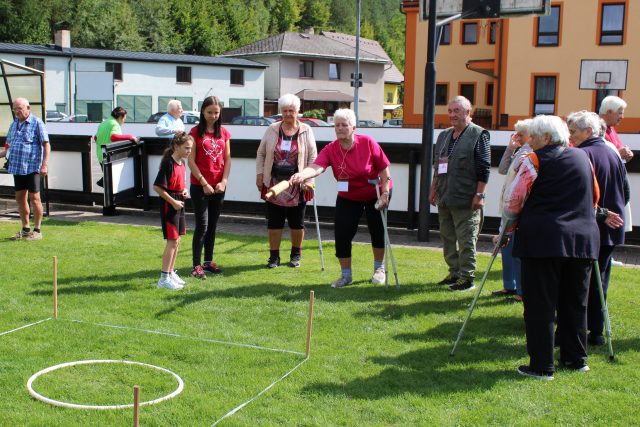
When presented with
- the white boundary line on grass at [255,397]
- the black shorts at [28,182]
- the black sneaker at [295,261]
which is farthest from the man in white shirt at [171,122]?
the white boundary line on grass at [255,397]

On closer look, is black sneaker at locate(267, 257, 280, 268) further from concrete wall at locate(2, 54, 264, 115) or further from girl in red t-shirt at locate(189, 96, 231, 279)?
concrete wall at locate(2, 54, 264, 115)

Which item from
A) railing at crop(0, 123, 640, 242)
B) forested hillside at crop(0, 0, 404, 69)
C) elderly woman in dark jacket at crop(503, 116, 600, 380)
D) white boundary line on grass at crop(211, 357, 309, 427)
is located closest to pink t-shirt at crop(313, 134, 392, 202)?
elderly woman in dark jacket at crop(503, 116, 600, 380)

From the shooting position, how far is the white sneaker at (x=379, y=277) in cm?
809

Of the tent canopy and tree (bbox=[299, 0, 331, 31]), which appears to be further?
tree (bbox=[299, 0, 331, 31])

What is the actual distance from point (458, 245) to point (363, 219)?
4.32 meters

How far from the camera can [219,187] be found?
27.4ft

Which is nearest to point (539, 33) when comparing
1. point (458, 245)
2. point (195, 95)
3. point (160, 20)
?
point (195, 95)

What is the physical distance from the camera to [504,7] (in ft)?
40.0

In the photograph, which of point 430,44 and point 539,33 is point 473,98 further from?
point 430,44

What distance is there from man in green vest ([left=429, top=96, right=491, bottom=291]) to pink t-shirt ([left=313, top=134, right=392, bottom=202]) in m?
0.63

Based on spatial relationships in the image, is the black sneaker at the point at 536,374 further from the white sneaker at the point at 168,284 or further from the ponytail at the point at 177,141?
the ponytail at the point at 177,141

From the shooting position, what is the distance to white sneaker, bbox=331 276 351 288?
795 cm

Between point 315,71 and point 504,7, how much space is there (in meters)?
58.3

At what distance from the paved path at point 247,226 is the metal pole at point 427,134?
1.07ft
